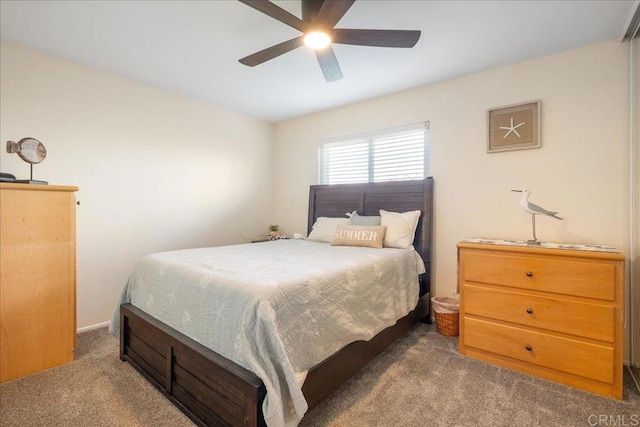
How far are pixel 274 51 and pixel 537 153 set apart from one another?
231cm

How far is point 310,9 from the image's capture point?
1707 mm

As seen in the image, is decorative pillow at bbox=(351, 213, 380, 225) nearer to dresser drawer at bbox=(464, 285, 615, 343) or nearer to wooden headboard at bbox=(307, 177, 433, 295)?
wooden headboard at bbox=(307, 177, 433, 295)

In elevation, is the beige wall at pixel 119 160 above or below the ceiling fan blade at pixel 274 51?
below

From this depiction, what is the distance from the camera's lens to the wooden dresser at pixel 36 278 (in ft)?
6.18

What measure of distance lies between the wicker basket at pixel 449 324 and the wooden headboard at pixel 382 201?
0.32 metres

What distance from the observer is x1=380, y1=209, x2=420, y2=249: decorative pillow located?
277cm

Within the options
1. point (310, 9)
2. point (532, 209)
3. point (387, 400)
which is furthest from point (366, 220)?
point (310, 9)

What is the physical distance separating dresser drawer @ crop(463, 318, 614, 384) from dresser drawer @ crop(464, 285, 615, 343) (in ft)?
0.21

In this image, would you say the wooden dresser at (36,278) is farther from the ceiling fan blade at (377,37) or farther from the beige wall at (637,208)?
the beige wall at (637,208)

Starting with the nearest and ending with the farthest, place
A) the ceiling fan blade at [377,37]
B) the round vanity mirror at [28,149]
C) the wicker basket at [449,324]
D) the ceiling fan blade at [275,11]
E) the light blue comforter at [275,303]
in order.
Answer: the light blue comforter at [275,303] < the ceiling fan blade at [275,11] < the ceiling fan blade at [377,37] < the round vanity mirror at [28,149] < the wicker basket at [449,324]

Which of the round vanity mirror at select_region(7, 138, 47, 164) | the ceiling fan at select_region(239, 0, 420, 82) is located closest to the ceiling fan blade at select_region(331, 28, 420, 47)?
the ceiling fan at select_region(239, 0, 420, 82)

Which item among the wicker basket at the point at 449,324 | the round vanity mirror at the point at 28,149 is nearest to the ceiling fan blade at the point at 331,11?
the round vanity mirror at the point at 28,149

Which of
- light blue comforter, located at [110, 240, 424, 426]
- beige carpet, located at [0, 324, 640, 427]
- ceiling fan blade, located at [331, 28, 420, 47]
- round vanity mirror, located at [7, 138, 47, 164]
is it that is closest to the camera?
light blue comforter, located at [110, 240, 424, 426]

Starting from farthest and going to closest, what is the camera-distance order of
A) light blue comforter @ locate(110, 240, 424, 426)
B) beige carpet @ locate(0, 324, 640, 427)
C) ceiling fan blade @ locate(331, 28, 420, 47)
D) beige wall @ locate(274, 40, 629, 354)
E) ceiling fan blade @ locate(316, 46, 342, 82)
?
beige wall @ locate(274, 40, 629, 354)
ceiling fan blade @ locate(316, 46, 342, 82)
ceiling fan blade @ locate(331, 28, 420, 47)
beige carpet @ locate(0, 324, 640, 427)
light blue comforter @ locate(110, 240, 424, 426)
